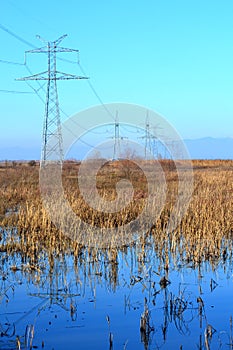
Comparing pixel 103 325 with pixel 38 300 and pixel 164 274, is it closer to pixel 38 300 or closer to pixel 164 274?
pixel 38 300

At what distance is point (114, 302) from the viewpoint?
541 centimetres

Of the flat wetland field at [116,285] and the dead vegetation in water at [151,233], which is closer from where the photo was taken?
the flat wetland field at [116,285]

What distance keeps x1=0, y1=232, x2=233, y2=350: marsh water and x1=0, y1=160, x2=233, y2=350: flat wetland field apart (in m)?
0.01

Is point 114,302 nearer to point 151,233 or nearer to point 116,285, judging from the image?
point 116,285

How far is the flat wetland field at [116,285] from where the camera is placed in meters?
4.46

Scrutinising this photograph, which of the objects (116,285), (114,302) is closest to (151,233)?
(116,285)

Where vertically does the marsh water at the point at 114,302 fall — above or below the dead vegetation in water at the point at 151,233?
below

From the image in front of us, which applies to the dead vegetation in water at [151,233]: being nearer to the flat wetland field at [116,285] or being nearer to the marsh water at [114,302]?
the flat wetland field at [116,285]

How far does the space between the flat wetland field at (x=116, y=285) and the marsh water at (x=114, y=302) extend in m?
0.01

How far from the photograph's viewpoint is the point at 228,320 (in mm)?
4855

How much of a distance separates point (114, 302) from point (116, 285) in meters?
0.62

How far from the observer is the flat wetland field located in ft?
14.6

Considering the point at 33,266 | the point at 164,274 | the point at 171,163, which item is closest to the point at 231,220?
the point at 164,274

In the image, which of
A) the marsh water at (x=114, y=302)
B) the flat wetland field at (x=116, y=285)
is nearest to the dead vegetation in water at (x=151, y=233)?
the flat wetland field at (x=116, y=285)
